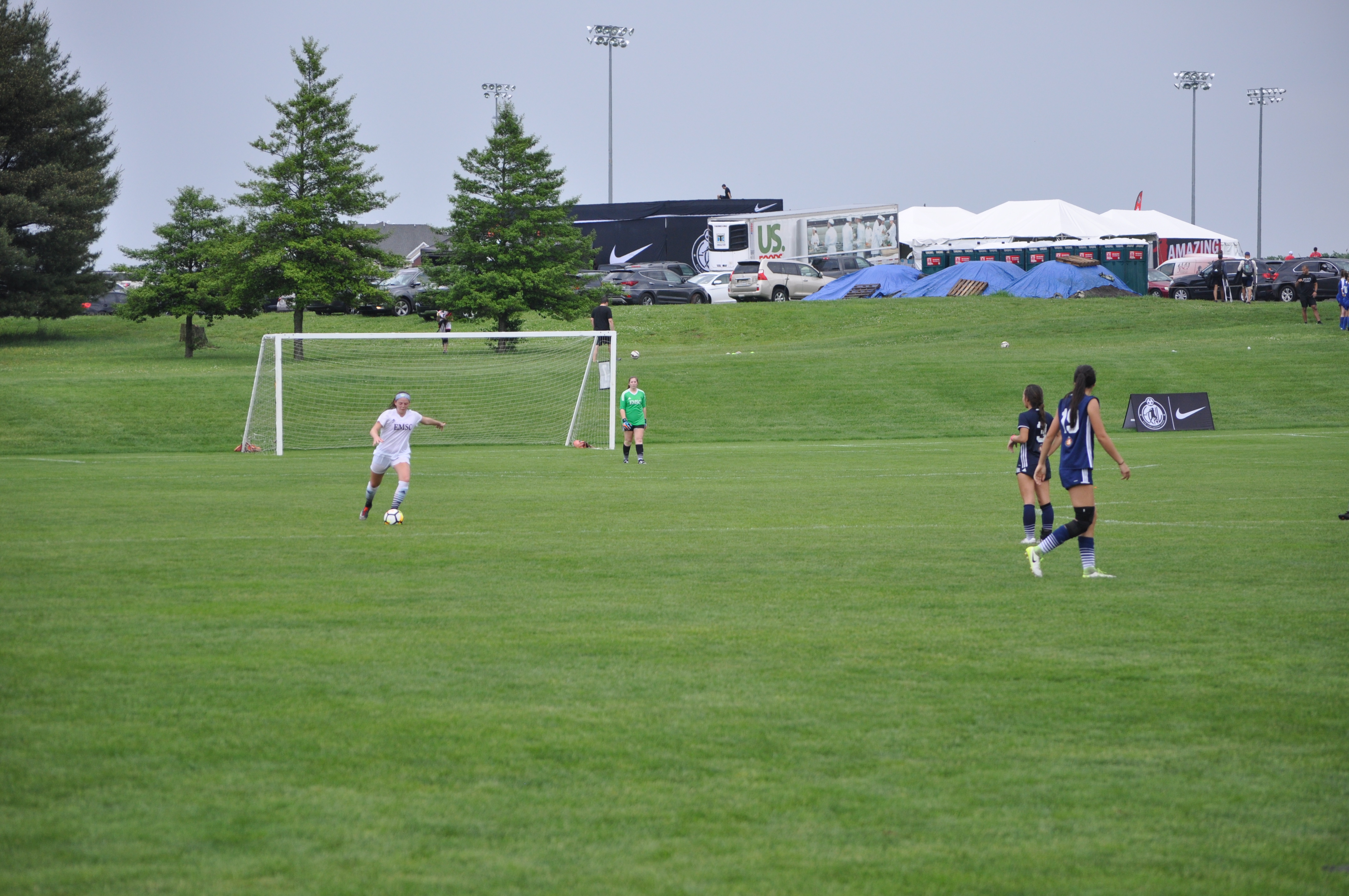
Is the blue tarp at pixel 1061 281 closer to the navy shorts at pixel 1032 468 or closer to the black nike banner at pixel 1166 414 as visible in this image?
the black nike banner at pixel 1166 414

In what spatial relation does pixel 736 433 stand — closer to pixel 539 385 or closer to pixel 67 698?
pixel 539 385

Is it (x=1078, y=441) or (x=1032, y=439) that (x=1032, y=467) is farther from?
(x=1078, y=441)

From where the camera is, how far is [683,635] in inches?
365

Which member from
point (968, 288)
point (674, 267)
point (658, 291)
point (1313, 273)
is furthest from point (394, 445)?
point (1313, 273)

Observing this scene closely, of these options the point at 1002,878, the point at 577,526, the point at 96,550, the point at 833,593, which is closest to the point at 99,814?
the point at 1002,878

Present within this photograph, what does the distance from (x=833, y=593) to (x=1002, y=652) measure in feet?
7.81

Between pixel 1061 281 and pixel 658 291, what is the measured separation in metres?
18.4

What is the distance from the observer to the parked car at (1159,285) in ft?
192

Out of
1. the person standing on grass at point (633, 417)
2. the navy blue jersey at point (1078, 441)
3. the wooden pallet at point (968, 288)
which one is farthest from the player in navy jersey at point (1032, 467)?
the wooden pallet at point (968, 288)

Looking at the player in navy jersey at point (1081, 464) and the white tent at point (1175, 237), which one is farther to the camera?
the white tent at point (1175, 237)

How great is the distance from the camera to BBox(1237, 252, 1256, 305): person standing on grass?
5466 cm

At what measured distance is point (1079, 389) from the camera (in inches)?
448

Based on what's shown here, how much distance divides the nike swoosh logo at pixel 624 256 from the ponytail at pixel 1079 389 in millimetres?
56334

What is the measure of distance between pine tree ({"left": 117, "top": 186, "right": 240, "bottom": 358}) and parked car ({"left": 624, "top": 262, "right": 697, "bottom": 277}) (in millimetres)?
19823
